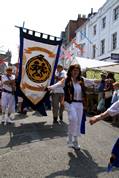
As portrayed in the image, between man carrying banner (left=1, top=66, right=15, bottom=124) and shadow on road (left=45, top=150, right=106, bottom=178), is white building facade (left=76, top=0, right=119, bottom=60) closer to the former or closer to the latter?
man carrying banner (left=1, top=66, right=15, bottom=124)

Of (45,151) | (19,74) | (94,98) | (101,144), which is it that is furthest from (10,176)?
(94,98)

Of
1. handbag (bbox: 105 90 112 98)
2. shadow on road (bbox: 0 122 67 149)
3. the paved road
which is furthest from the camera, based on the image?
handbag (bbox: 105 90 112 98)

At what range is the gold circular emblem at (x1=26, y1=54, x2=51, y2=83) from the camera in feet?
38.2

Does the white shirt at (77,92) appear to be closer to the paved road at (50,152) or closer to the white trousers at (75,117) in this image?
the white trousers at (75,117)

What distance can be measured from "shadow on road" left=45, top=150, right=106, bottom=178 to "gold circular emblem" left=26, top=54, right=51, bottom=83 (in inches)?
168

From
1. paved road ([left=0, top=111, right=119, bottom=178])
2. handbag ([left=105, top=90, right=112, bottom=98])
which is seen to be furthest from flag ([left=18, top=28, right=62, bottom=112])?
handbag ([left=105, top=90, right=112, bottom=98])

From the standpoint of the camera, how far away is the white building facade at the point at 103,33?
3169 cm

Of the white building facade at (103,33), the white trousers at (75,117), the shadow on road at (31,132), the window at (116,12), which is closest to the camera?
the white trousers at (75,117)

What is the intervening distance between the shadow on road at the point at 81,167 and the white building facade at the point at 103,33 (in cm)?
2327

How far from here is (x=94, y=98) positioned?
52.3 feet

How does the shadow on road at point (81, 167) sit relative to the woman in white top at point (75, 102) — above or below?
below

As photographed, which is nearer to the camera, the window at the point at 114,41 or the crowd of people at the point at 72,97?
the crowd of people at the point at 72,97

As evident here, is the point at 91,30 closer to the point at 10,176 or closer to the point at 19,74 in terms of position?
the point at 19,74

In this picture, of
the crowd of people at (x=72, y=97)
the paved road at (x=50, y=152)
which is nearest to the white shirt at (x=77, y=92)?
the crowd of people at (x=72, y=97)
